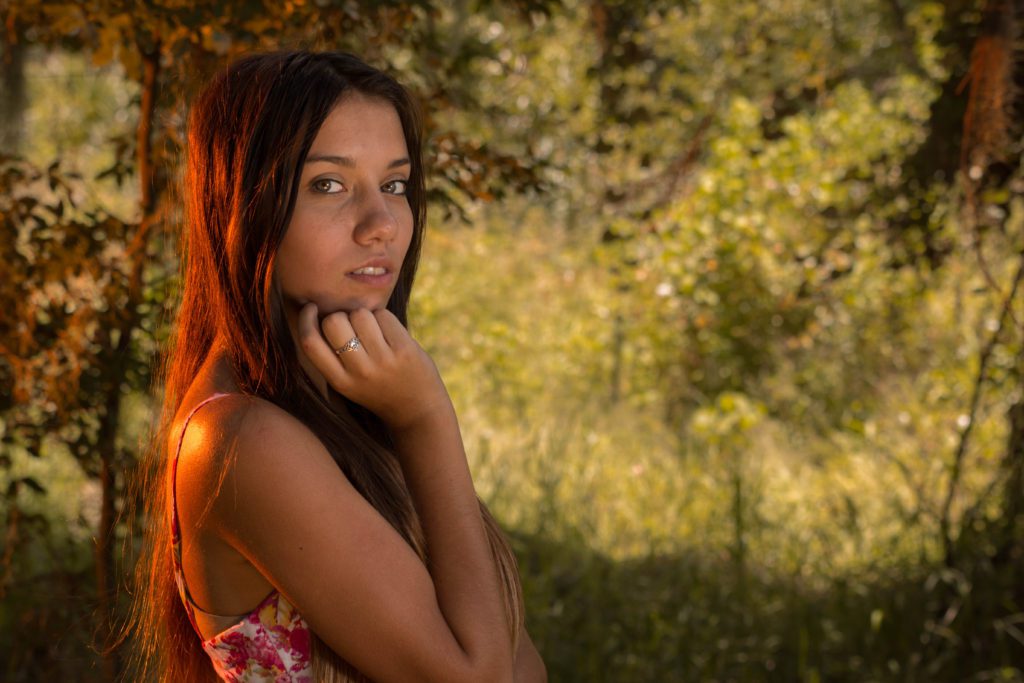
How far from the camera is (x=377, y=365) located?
1.39 metres

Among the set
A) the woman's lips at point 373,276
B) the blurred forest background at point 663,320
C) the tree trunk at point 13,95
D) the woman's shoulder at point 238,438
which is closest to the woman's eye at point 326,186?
the woman's lips at point 373,276

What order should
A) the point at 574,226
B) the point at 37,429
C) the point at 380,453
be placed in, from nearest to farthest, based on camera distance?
the point at 380,453 < the point at 37,429 < the point at 574,226

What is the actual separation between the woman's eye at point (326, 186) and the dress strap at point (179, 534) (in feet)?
0.93

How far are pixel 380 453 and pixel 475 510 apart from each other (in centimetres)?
18

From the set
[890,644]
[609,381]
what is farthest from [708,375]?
[890,644]

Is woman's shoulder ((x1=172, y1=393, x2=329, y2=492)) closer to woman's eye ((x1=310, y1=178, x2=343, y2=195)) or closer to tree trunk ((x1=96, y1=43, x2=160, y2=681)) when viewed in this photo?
woman's eye ((x1=310, y1=178, x2=343, y2=195))

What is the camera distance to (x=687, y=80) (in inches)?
257

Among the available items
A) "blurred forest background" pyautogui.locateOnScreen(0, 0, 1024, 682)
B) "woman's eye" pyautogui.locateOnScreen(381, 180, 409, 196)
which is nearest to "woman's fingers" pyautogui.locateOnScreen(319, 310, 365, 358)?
"woman's eye" pyautogui.locateOnScreen(381, 180, 409, 196)

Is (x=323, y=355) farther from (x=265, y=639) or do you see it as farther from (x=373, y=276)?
(x=265, y=639)

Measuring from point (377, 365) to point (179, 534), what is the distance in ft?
1.02

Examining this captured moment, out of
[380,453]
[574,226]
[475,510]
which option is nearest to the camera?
[475,510]

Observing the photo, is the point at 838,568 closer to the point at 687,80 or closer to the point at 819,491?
the point at 819,491

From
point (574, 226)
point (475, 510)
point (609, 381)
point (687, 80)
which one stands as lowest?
point (609, 381)

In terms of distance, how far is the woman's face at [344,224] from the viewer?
144 cm
